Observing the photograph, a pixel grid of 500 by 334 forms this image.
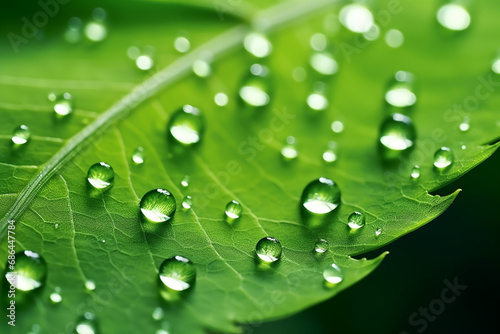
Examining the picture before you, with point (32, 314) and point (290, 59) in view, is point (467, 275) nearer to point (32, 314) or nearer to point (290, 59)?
point (290, 59)

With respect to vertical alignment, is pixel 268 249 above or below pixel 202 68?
below

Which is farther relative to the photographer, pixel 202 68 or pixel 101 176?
pixel 202 68

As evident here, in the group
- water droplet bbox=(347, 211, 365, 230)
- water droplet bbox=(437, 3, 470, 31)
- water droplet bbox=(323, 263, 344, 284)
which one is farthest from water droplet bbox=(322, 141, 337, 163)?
water droplet bbox=(437, 3, 470, 31)

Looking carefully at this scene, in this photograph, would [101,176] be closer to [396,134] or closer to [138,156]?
[138,156]

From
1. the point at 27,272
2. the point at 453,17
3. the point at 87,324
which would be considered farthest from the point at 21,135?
the point at 453,17

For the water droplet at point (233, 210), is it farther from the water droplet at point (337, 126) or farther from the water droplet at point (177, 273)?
the water droplet at point (337, 126)

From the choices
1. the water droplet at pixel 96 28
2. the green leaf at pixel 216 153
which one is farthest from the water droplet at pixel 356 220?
the water droplet at pixel 96 28
